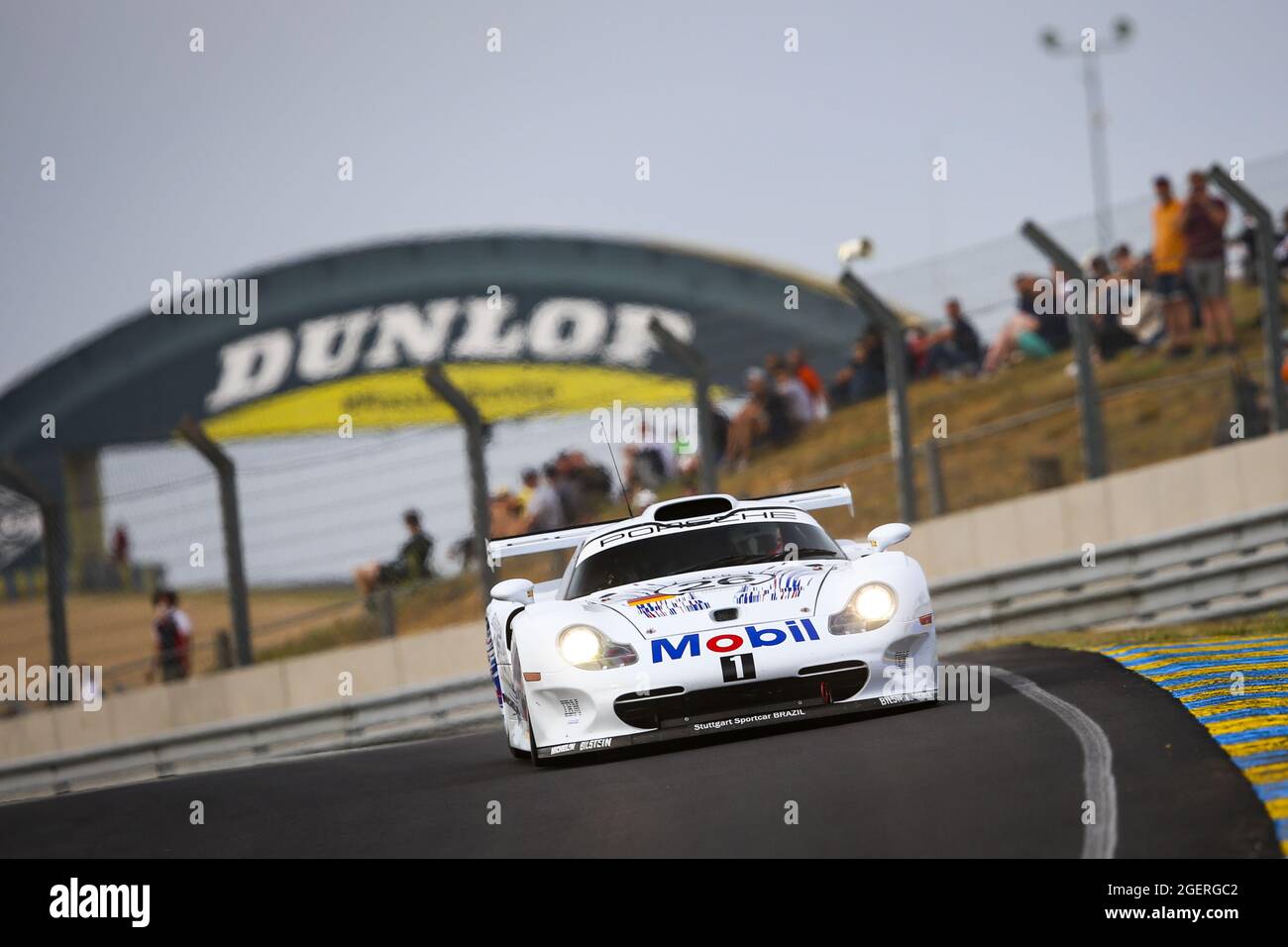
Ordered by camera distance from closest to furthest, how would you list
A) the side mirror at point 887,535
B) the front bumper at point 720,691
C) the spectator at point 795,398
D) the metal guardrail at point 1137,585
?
the front bumper at point 720,691
the side mirror at point 887,535
the metal guardrail at point 1137,585
the spectator at point 795,398

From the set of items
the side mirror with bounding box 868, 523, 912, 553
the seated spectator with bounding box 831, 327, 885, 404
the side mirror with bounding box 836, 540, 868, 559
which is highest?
the seated spectator with bounding box 831, 327, 885, 404

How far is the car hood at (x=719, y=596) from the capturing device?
8102mm

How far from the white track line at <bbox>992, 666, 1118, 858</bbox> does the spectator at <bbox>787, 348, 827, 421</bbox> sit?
8117 mm

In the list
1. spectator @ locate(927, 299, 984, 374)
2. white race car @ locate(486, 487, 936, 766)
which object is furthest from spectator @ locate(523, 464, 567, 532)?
white race car @ locate(486, 487, 936, 766)

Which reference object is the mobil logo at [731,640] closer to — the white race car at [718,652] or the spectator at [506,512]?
the white race car at [718,652]

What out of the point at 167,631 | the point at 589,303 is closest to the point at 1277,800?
the point at 167,631

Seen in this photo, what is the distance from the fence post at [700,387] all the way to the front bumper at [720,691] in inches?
264

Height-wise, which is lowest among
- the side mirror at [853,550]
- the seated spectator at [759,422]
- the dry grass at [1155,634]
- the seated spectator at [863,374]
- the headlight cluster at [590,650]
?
the dry grass at [1155,634]

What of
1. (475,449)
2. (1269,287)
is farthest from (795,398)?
(1269,287)

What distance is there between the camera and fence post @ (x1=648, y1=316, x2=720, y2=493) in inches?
586

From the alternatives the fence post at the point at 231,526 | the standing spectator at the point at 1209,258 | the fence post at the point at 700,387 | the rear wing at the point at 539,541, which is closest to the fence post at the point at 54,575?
the fence post at the point at 231,526

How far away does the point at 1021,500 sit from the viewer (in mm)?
14680

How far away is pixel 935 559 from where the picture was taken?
1495 cm

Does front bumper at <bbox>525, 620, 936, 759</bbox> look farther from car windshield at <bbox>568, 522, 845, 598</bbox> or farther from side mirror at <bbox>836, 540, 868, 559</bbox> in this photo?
side mirror at <bbox>836, 540, 868, 559</bbox>
